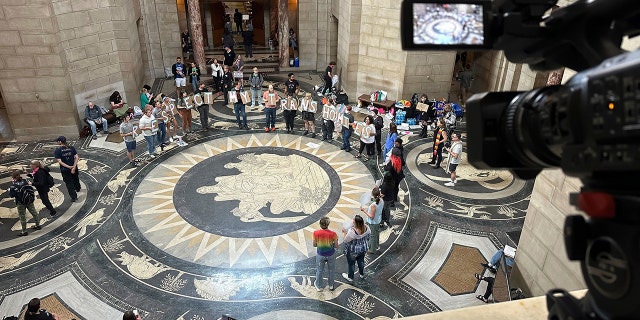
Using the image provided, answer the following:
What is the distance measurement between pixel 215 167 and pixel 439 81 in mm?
8155

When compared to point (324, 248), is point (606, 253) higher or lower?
higher

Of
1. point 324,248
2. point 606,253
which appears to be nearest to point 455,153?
point 324,248

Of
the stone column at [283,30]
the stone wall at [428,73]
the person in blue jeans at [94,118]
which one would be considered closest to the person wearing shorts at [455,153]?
the stone wall at [428,73]

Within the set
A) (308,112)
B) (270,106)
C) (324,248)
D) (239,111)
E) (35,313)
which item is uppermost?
(270,106)

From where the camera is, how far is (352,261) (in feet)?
24.8

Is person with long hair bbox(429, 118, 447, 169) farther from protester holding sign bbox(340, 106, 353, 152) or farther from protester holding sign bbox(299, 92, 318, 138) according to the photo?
protester holding sign bbox(299, 92, 318, 138)

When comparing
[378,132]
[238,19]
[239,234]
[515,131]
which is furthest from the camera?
[238,19]

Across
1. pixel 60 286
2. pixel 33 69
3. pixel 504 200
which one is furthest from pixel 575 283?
pixel 33 69

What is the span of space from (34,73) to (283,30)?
936cm

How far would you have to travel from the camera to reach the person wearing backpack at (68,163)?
31.6ft

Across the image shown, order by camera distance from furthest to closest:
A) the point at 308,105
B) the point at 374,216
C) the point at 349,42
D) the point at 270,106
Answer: the point at 349,42 < the point at 270,106 < the point at 308,105 < the point at 374,216

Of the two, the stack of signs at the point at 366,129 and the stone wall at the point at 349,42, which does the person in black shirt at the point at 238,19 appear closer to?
the stone wall at the point at 349,42

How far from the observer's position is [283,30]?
18.4m

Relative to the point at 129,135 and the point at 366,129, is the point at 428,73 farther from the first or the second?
the point at 129,135
